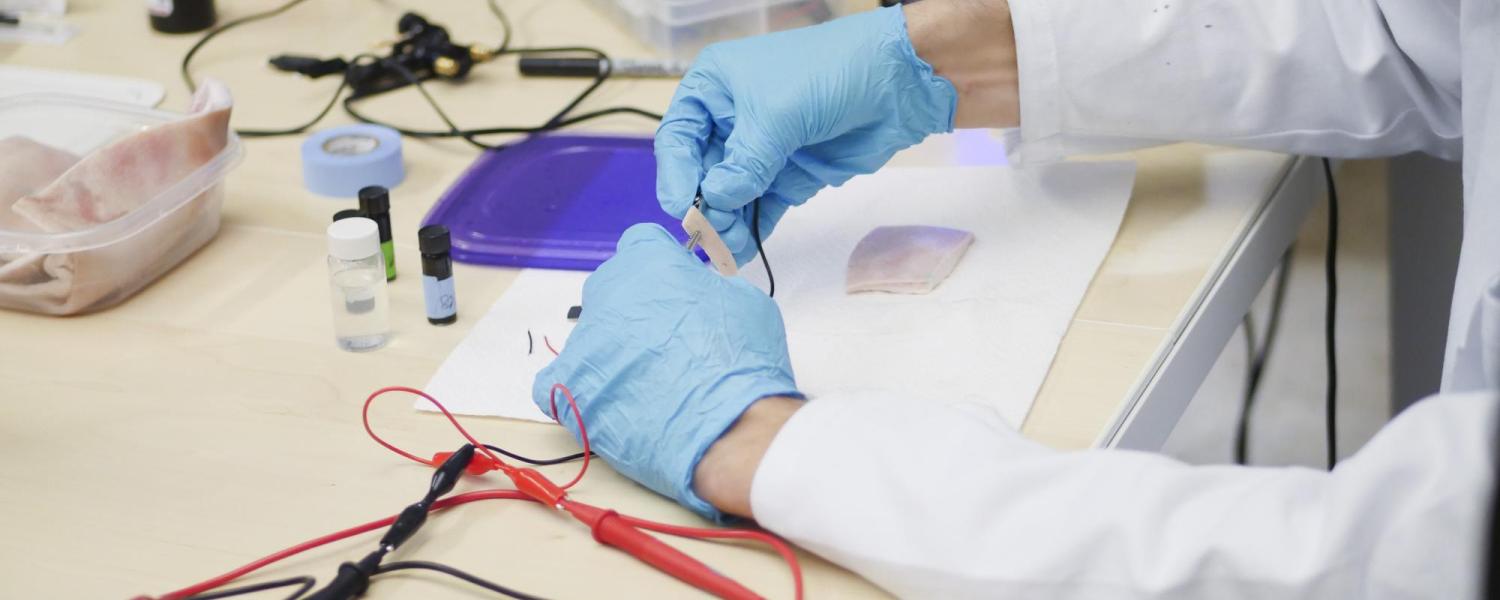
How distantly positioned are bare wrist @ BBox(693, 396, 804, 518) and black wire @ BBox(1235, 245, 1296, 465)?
115 centimetres

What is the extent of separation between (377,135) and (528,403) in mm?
480

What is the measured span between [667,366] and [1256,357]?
4.45 feet

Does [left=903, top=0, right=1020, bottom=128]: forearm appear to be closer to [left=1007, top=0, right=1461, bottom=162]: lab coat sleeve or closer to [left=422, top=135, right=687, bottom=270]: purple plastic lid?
[left=1007, top=0, right=1461, bottom=162]: lab coat sleeve

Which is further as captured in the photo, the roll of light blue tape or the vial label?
the roll of light blue tape

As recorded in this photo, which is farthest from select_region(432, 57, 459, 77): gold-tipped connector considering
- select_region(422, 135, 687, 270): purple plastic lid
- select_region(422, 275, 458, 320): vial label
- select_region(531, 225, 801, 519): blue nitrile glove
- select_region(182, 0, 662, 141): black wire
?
select_region(531, 225, 801, 519): blue nitrile glove

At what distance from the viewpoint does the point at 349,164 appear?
123 cm

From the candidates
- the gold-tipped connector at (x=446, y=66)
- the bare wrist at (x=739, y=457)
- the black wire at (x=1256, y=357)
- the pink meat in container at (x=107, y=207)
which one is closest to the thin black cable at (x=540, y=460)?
the bare wrist at (x=739, y=457)

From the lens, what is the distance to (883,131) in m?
1.12

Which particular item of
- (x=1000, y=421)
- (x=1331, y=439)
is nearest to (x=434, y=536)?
(x=1000, y=421)

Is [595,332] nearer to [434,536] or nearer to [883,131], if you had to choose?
[434,536]

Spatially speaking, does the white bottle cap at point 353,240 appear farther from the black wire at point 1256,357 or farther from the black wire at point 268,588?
the black wire at point 1256,357

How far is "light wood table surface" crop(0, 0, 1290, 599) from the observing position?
0.77m

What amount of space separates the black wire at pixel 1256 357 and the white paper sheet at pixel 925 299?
72 cm

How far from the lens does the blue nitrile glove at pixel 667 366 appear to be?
31.9 inches
